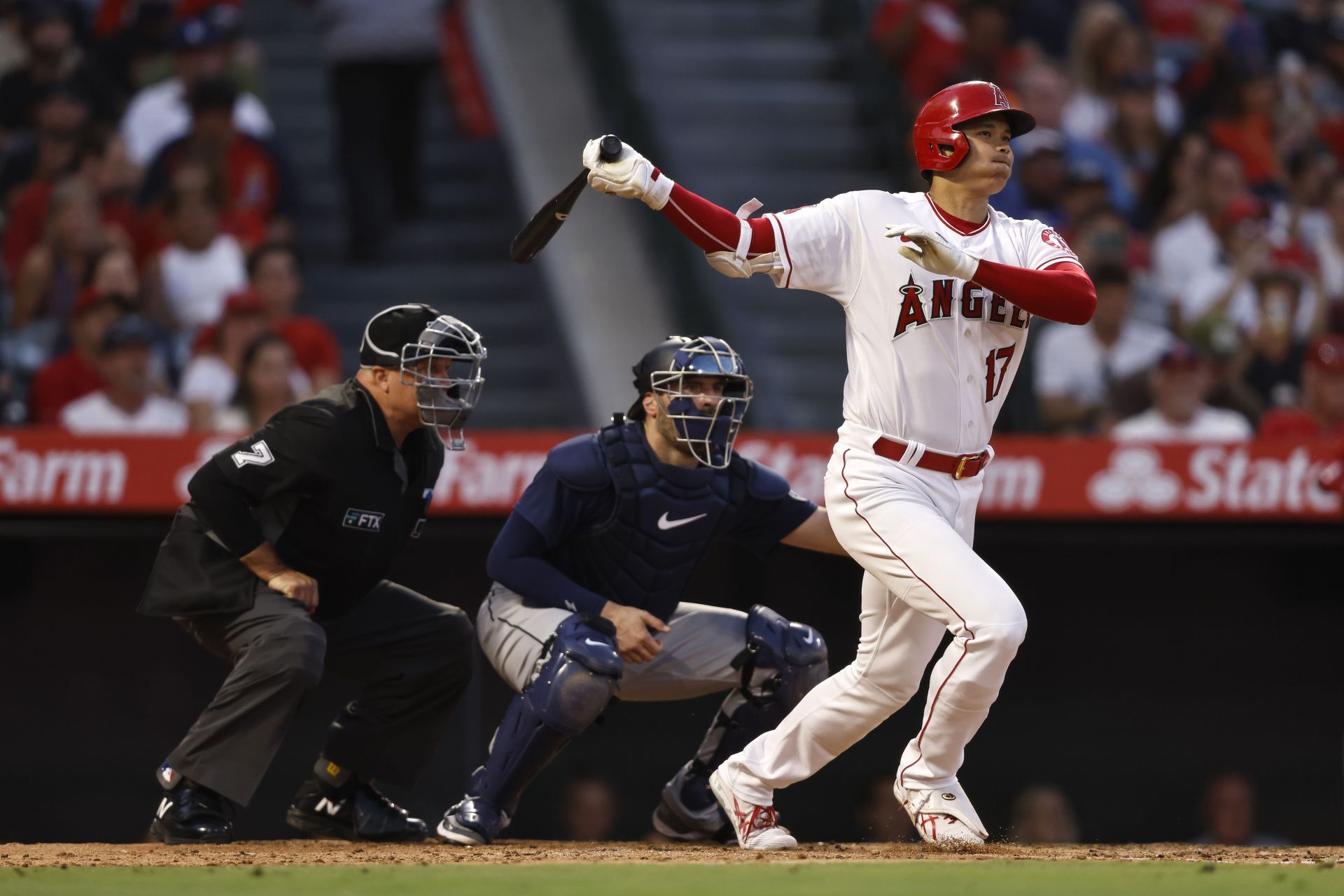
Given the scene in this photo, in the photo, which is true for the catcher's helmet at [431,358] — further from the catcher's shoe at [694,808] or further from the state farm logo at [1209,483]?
the state farm logo at [1209,483]

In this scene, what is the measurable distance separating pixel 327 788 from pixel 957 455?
6.62ft

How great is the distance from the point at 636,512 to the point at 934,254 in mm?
1256

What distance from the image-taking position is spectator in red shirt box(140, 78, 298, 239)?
818cm

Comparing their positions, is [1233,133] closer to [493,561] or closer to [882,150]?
[882,150]

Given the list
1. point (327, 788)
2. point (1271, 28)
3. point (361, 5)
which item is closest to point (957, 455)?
point (327, 788)

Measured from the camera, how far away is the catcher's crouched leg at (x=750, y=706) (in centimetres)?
483

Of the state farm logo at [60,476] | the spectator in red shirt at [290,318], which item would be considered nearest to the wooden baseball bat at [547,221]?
the state farm logo at [60,476]

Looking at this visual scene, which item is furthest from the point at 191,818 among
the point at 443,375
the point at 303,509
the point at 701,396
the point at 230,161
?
the point at 230,161

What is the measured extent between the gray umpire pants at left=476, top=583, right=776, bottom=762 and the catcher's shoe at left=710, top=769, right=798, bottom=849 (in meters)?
0.44

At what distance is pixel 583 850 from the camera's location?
451cm

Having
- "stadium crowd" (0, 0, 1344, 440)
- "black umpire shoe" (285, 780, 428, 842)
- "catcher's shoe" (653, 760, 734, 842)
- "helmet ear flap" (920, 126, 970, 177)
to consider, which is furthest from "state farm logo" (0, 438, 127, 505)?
"helmet ear flap" (920, 126, 970, 177)

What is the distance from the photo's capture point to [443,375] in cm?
468

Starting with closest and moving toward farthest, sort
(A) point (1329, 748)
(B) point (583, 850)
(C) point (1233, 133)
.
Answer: (B) point (583, 850)
(A) point (1329, 748)
(C) point (1233, 133)

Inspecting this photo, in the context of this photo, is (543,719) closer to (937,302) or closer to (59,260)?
(937,302)
